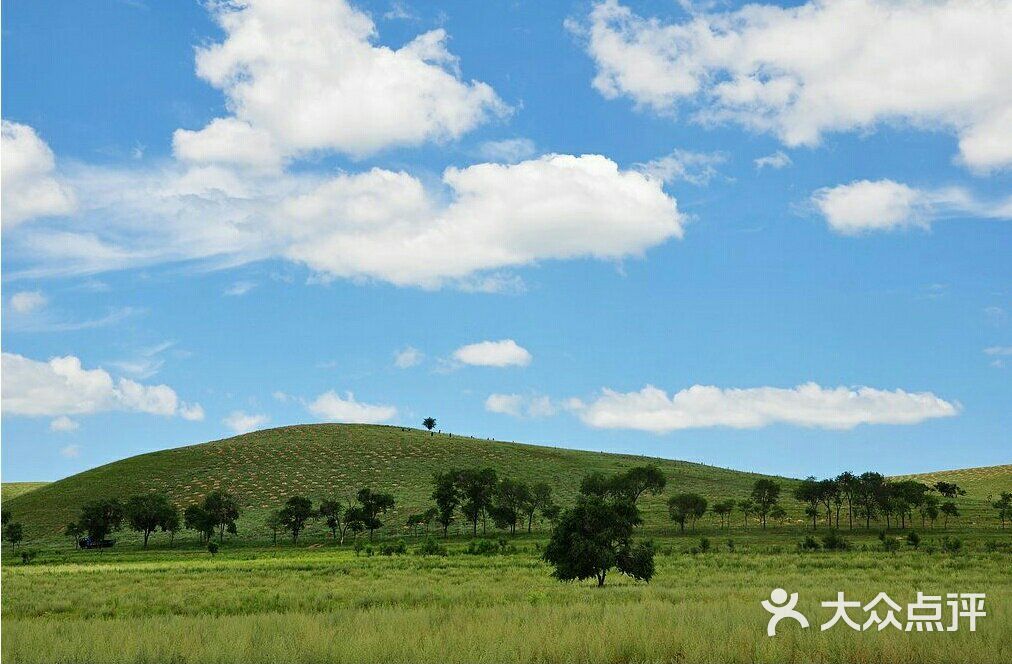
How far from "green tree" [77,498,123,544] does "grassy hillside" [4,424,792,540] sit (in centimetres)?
1195

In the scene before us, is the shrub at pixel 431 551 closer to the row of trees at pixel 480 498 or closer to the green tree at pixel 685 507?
the row of trees at pixel 480 498

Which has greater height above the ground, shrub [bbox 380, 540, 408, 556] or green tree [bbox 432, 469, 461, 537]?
green tree [bbox 432, 469, 461, 537]

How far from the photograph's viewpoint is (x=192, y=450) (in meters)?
176

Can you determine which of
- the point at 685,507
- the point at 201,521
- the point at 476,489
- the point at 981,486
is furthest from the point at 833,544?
the point at 981,486

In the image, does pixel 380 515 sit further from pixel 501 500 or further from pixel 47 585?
pixel 47 585

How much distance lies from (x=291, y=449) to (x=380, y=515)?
64.3m

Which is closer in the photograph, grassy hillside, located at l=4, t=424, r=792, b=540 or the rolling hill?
the rolling hill

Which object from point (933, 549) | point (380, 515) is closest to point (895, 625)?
point (933, 549)

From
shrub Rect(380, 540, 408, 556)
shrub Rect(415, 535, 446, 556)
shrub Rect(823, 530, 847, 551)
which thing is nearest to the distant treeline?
shrub Rect(380, 540, 408, 556)

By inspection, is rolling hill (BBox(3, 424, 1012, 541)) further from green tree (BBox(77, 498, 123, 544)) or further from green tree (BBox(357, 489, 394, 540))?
green tree (BBox(77, 498, 123, 544))

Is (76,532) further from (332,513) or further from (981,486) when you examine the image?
(981,486)

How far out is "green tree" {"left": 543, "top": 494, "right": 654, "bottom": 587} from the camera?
32.2 metres

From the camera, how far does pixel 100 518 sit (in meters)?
102

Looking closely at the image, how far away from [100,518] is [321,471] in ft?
171
